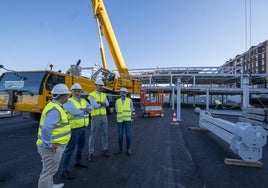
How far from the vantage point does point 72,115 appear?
449cm

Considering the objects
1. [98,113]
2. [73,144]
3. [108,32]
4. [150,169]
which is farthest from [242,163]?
[108,32]

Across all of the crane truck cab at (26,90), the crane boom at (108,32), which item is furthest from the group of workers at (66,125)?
the crane boom at (108,32)

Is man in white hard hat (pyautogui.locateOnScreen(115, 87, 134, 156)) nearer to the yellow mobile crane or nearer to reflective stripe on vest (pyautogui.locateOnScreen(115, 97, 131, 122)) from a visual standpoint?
reflective stripe on vest (pyautogui.locateOnScreen(115, 97, 131, 122))

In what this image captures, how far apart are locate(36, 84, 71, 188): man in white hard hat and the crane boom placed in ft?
48.7

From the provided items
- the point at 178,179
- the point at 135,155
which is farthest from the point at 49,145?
the point at 135,155

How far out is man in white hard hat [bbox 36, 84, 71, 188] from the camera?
10.0 ft

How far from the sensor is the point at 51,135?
3098 mm

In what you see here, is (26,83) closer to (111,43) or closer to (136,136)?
(136,136)

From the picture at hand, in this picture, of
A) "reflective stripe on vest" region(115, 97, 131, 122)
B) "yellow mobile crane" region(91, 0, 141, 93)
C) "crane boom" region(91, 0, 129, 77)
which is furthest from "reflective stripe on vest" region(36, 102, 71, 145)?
"crane boom" region(91, 0, 129, 77)

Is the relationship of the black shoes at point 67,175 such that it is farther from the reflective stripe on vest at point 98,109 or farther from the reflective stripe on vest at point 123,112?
the reflective stripe on vest at point 123,112

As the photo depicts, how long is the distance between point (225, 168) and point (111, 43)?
14.3 meters

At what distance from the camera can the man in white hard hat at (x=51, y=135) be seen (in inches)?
121

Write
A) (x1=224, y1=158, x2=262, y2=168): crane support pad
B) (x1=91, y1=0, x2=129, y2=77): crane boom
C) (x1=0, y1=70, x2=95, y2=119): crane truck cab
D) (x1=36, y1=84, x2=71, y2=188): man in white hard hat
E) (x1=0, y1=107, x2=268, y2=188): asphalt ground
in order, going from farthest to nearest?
(x1=91, y1=0, x2=129, y2=77): crane boom
(x1=0, y1=70, x2=95, y2=119): crane truck cab
(x1=224, y1=158, x2=262, y2=168): crane support pad
(x1=0, y1=107, x2=268, y2=188): asphalt ground
(x1=36, y1=84, x2=71, y2=188): man in white hard hat

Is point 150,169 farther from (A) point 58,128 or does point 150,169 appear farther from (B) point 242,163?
(A) point 58,128
